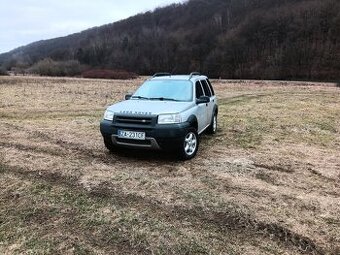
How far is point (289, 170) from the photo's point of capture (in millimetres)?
8828

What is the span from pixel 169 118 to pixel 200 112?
1.76m

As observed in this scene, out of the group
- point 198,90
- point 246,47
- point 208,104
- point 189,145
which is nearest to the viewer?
point 189,145

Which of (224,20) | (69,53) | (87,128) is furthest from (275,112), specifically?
(69,53)

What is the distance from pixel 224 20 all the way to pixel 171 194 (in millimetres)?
122468

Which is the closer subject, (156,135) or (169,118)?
(156,135)

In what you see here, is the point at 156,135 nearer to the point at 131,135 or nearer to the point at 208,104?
the point at 131,135

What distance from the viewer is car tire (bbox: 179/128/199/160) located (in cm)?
900

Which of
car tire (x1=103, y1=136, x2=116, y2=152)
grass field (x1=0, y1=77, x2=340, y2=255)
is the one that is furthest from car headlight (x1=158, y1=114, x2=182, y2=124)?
car tire (x1=103, y1=136, x2=116, y2=152)

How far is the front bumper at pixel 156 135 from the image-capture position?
8.59 m

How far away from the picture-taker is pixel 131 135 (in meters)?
8.75

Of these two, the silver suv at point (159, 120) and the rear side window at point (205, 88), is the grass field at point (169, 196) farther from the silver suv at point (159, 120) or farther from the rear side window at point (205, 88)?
the rear side window at point (205, 88)

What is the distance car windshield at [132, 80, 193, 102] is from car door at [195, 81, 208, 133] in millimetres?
365

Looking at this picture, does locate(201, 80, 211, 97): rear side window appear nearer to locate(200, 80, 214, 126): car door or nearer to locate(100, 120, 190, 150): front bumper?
locate(200, 80, 214, 126): car door

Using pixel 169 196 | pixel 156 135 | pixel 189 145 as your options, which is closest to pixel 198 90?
pixel 189 145
